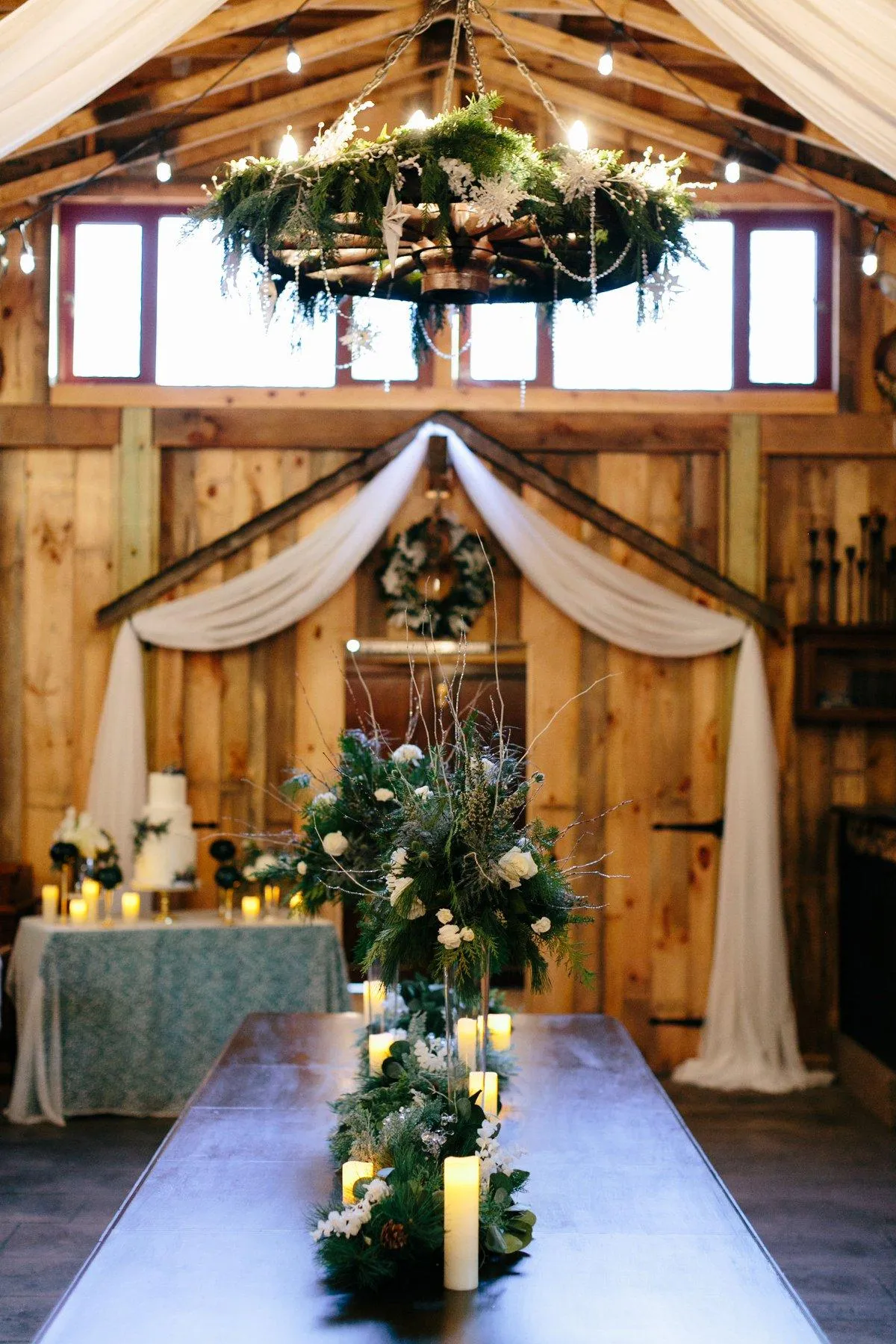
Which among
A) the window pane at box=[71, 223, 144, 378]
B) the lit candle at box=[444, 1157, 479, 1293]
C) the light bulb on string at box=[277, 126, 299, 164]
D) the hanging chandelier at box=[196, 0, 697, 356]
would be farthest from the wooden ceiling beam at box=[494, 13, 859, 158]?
the lit candle at box=[444, 1157, 479, 1293]

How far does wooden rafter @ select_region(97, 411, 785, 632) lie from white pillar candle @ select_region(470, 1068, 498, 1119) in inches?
158

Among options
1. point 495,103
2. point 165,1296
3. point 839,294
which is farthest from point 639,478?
point 165,1296

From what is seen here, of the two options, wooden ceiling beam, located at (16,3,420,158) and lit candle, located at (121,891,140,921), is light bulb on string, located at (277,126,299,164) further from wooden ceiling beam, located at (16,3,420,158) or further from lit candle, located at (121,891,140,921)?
lit candle, located at (121,891,140,921)

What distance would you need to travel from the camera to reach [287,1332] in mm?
2021

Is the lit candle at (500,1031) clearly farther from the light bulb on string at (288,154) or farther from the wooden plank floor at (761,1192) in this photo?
the light bulb on string at (288,154)

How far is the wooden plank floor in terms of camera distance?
3.99 metres

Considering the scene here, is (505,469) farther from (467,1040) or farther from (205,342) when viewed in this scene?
(467,1040)

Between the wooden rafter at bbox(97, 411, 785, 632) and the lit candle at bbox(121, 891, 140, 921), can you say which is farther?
the wooden rafter at bbox(97, 411, 785, 632)

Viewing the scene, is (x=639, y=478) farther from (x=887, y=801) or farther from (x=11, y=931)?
(x=11, y=931)

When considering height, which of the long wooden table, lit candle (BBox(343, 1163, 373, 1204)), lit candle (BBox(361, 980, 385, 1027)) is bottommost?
the long wooden table

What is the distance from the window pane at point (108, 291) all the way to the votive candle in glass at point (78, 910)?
253 cm

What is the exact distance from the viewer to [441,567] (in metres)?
6.66

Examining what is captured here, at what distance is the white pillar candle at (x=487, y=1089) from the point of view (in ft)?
9.21

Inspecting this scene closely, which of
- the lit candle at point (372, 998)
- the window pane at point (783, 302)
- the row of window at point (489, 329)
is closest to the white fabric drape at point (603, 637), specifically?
the row of window at point (489, 329)
